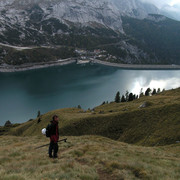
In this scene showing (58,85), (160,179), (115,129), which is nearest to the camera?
(160,179)

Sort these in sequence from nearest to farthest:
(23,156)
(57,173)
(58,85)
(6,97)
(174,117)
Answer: (57,173) < (23,156) < (174,117) < (6,97) < (58,85)

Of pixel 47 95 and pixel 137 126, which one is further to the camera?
pixel 47 95

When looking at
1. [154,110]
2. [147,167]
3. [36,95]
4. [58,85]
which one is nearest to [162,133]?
[154,110]

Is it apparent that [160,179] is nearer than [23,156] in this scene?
Yes

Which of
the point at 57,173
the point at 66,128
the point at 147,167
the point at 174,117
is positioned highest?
the point at 57,173

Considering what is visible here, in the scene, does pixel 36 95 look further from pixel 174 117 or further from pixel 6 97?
pixel 174 117

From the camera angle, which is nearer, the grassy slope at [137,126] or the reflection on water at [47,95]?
the grassy slope at [137,126]

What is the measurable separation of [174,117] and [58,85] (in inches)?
6016

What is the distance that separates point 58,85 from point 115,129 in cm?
14540

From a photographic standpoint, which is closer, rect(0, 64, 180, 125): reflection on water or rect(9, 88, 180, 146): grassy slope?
rect(9, 88, 180, 146): grassy slope

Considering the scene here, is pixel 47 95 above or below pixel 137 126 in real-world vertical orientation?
below

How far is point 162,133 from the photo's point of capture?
33812 mm

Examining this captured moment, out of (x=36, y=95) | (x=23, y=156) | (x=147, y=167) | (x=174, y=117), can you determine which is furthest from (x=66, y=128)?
(x=36, y=95)

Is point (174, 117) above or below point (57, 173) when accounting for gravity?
below
